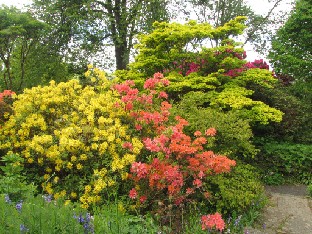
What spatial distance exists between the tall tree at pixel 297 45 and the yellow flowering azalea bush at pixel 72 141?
443cm

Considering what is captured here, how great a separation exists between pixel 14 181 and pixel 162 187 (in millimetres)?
1583

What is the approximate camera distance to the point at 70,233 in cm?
284

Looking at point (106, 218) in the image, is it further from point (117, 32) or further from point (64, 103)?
point (117, 32)

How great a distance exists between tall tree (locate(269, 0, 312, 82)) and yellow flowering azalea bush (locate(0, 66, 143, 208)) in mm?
4427

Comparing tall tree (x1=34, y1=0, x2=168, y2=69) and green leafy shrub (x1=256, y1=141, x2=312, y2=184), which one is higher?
tall tree (x1=34, y1=0, x2=168, y2=69)

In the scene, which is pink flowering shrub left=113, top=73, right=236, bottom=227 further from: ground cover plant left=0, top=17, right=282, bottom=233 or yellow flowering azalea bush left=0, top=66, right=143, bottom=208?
yellow flowering azalea bush left=0, top=66, right=143, bottom=208

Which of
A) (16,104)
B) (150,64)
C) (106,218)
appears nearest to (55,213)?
(106,218)

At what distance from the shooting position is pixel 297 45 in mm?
8055

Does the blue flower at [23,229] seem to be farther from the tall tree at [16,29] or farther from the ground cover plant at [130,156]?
A: the tall tree at [16,29]

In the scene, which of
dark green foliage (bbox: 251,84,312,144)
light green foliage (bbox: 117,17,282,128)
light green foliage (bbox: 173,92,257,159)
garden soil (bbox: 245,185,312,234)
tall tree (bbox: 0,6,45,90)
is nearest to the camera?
garden soil (bbox: 245,185,312,234)

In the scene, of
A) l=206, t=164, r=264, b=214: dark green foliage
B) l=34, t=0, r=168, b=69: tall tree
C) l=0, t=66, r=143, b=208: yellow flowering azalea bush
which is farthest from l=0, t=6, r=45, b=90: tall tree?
l=206, t=164, r=264, b=214: dark green foliage

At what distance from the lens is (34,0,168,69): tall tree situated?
12.9m

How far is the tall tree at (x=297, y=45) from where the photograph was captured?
777 centimetres

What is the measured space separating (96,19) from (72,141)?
386 inches
